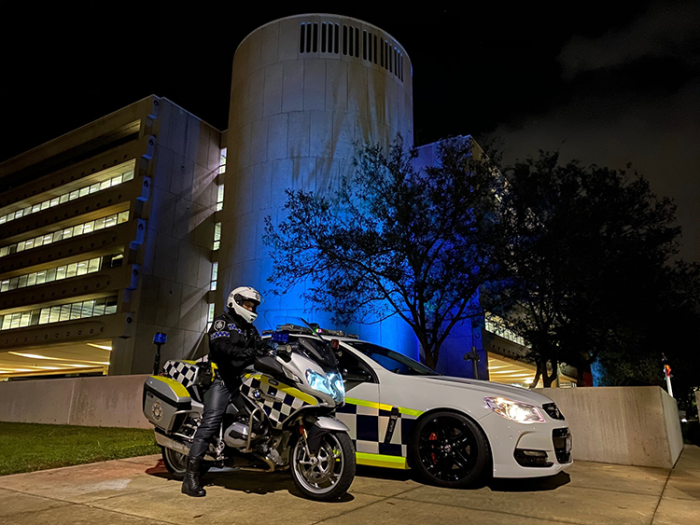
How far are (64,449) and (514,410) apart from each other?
7.00 m

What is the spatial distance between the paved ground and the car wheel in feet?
0.61

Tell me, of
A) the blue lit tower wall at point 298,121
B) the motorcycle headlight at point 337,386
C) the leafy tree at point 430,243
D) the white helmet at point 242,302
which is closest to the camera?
the motorcycle headlight at point 337,386

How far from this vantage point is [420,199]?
1752 cm

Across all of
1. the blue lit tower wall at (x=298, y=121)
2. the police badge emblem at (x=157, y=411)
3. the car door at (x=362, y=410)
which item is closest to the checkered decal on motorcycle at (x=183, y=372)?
the police badge emblem at (x=157, y=411)

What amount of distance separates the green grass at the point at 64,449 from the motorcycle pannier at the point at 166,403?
1913mm

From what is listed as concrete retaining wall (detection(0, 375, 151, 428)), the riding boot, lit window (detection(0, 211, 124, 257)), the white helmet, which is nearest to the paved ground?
the riding boot

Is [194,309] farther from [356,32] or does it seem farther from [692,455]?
[692,455]

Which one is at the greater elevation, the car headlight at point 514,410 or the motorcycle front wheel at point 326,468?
the car headlight at point 514,410

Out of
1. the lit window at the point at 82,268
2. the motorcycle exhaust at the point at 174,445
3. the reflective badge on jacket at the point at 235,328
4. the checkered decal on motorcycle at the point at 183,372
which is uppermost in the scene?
the lit window at the point at 82,268

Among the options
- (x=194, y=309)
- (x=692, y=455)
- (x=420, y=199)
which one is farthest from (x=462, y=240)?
(x=194, y=309)

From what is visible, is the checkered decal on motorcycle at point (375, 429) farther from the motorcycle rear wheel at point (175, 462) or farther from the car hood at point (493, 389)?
the motorcycle rear wheel at point (175, 462)

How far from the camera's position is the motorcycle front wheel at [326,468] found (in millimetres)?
4566

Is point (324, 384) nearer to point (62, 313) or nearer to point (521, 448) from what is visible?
point (521, 448)

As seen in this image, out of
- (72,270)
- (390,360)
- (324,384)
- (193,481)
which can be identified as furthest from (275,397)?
(72,270)
